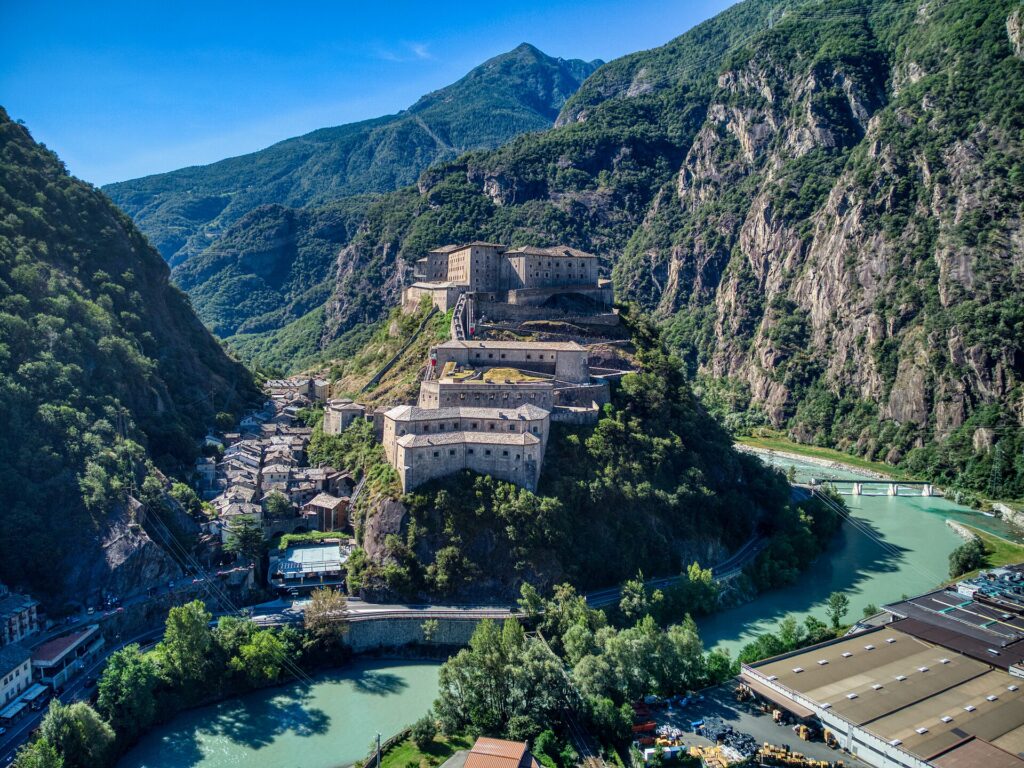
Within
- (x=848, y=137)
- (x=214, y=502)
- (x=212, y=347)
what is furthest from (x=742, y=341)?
(x=214, y=502)

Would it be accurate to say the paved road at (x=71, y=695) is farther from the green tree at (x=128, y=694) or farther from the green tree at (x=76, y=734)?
the green tree at (x=76, y=734)

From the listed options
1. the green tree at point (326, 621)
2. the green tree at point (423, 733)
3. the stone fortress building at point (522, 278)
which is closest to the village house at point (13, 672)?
the green tree at point (326, 621)

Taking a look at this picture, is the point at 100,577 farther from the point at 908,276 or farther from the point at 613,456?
the point at 908,276

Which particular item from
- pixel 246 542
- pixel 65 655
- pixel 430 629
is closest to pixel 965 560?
pixel 430 629

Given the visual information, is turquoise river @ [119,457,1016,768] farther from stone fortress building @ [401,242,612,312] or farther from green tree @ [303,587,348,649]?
stone fortress building @ [401,242,612,312]

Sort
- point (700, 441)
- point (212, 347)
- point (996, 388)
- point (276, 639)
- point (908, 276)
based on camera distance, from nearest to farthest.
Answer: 1. point (276, 639)
2. point (700, 441)
3. point (212, 347)
4. point (996, 388)
5. point (908, 276)

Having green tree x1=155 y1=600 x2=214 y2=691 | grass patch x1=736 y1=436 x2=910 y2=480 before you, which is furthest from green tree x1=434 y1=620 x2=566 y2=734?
grass patch x1=736 y1=436 x2=910 y2=480
